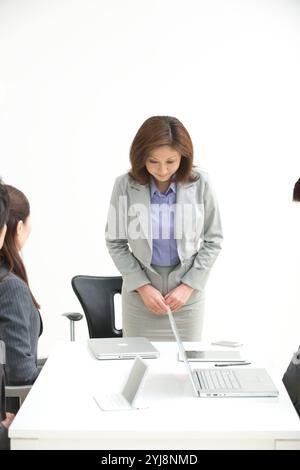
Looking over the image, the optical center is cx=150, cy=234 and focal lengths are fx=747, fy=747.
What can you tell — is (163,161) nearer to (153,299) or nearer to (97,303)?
(153,299)

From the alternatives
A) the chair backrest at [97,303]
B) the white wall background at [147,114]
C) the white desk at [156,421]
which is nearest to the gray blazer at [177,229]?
the chair backrest at [97,303]

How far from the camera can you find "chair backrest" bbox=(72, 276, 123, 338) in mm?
3941

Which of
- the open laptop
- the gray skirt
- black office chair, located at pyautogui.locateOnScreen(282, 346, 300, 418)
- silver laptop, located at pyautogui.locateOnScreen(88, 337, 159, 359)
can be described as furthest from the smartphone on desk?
the gray skirt

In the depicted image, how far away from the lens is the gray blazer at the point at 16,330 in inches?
106

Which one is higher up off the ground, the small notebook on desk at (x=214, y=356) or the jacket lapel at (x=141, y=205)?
the jacket lapel at (x=141, y=205)

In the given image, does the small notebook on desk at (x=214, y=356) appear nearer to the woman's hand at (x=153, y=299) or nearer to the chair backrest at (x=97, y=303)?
the woman's hand at (x=153, y=299)

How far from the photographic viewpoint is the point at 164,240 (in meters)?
3.62

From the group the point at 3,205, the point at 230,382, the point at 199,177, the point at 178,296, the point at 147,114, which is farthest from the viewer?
the point at 147,114

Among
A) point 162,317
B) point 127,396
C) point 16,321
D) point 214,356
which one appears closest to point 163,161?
point 162,317

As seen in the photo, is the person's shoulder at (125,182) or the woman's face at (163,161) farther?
the person's shoulder at (125,182)

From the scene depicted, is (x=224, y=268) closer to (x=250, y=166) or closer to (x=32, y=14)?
(x=250, y=166)

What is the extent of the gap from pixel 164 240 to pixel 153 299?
11.9 inches

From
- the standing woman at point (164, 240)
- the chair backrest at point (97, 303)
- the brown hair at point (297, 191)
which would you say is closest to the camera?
the brown hair at point (297, 191)

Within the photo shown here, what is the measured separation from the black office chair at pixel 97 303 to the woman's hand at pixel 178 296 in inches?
21.0
